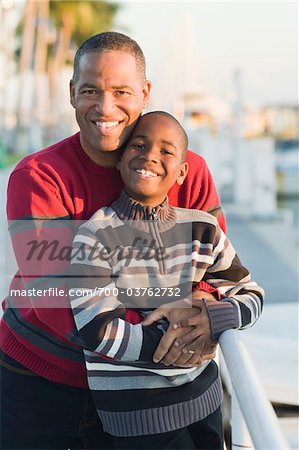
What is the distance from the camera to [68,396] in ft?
7.30

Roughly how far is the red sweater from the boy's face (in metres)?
0.11

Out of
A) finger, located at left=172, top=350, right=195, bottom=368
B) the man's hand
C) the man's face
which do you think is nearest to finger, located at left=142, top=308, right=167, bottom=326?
the man's hand

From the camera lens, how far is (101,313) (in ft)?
6.19

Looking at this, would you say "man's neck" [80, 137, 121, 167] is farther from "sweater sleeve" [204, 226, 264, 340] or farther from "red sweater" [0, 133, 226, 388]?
"sweater sleeve" [204, 226, 264, 340]

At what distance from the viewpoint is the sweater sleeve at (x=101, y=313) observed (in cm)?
188

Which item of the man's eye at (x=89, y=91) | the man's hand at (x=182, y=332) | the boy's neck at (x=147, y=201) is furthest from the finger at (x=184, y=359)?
the man's eye at (x=89, y=91)

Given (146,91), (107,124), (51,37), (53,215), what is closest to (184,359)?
(53,215)

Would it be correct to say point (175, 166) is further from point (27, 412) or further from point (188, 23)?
point (188, 23)

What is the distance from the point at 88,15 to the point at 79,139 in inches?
1862

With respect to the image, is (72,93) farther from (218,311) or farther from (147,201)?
(218,311)

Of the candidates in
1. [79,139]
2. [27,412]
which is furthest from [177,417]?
[79,139]

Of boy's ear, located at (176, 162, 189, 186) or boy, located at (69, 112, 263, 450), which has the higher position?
boy's ear, located at (176, 162, 189, 186)

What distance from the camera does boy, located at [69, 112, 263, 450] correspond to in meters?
1.91

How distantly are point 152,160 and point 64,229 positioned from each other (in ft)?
0.93
